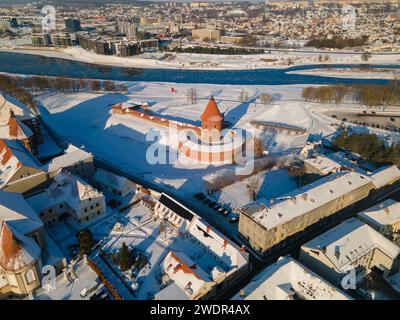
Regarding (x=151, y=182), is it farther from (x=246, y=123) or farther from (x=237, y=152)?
(x=246, y=123)

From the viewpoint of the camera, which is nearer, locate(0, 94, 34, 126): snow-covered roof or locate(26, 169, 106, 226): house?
locate(26, 169, 106, 226): house

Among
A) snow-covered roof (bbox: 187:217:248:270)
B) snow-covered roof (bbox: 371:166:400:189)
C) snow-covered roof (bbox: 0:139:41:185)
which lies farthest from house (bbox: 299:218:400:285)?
snow-covered roof (bbox: 0:139:41:185)

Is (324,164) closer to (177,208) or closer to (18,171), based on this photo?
(177,208)

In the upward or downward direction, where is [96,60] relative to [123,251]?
upward

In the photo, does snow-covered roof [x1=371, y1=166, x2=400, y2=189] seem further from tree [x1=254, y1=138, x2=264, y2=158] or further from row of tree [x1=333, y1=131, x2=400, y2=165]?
tree [x1=254, y1=138, x2=264, y2=158]

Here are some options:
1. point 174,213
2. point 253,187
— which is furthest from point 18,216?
point 253,187

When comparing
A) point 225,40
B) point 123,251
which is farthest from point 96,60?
point 123,251
